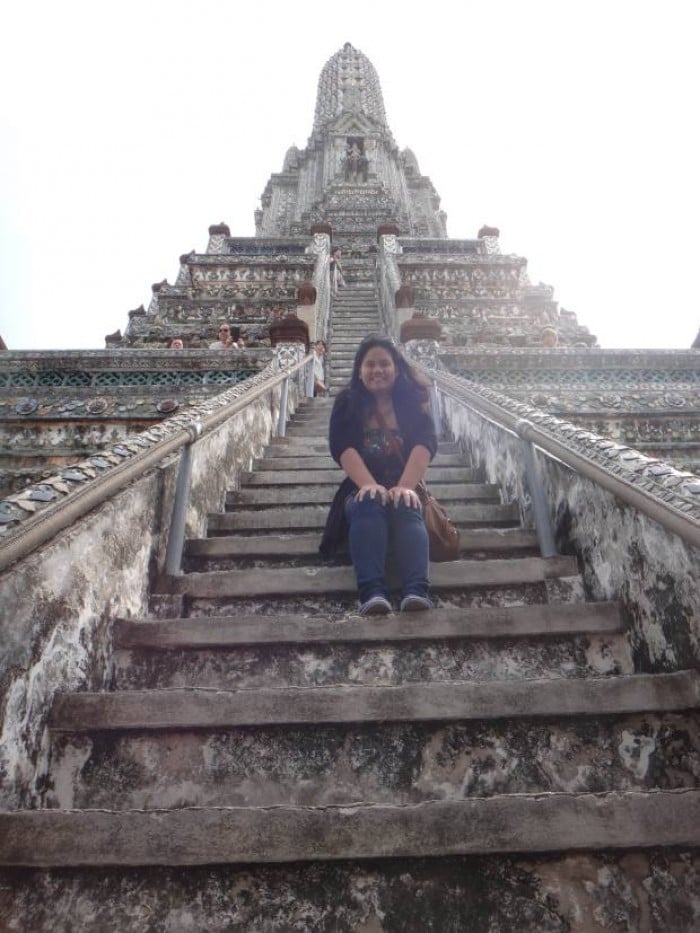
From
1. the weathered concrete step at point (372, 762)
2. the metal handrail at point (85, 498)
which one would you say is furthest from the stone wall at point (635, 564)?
the metal handrail at point (85, 498)

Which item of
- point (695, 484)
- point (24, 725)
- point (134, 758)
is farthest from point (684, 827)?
point (24, 725)

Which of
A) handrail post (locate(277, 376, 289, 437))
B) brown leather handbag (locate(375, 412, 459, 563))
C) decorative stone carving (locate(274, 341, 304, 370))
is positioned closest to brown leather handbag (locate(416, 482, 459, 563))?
brown leather handbag (locate(375, 412, 459, 563))

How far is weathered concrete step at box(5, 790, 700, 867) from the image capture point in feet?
4.56

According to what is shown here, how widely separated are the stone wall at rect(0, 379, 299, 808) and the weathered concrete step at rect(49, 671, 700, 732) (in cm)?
11

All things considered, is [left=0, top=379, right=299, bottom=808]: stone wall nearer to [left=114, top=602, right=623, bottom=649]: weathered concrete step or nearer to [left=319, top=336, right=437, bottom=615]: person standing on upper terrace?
[left=114, top=602, right=623, bottom=649]: weathered concrete step

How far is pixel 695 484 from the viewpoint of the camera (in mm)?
1820

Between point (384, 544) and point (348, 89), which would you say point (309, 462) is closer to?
point (384, 544)

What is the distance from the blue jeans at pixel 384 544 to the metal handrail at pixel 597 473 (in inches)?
28.0

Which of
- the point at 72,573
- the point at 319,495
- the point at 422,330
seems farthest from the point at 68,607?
the point at 422,330

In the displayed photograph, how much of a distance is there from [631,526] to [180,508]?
2095 mm

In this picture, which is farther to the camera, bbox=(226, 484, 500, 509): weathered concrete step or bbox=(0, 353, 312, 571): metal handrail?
bbox=(226, 484, 500, 509): weathered concrete step

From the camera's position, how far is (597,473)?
2209mm

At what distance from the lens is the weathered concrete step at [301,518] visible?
340 cm

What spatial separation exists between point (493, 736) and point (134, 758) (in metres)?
1.14
